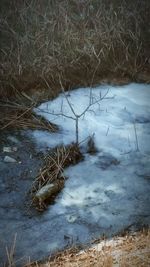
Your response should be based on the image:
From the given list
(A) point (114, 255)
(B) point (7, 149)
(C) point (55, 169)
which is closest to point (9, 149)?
(B) point (7, 149)

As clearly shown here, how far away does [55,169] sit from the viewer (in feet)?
11.1

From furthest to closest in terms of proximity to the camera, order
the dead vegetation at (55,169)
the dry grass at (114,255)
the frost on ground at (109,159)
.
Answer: the dead vegetation at (55,169), the frost on ground at (109,159), the dry grass at (114,255)

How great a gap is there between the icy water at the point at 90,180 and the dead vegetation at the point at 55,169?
6 centimetres

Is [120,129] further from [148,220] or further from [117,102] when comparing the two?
[148,220]

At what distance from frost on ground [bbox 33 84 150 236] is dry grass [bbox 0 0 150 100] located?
254 millimetres

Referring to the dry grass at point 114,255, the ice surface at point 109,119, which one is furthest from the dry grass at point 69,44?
the dry grass at point 114,255

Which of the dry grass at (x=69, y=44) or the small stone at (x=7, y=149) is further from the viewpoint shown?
the dry grass at (x=69, y=44)

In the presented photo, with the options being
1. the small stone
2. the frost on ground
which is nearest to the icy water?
the frost on ground

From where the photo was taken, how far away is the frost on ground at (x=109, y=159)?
9.82ft

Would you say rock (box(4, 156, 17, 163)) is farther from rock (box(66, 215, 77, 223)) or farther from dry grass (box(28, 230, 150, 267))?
dry grass (box(28, 230, 150, 267))

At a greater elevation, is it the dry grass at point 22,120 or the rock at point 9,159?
the dry grass at point 22,120

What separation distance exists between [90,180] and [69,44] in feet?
6.04

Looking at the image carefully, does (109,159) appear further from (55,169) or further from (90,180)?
(55,169)

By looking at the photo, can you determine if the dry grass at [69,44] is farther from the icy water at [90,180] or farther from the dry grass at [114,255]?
the dry grass at [114,255]
